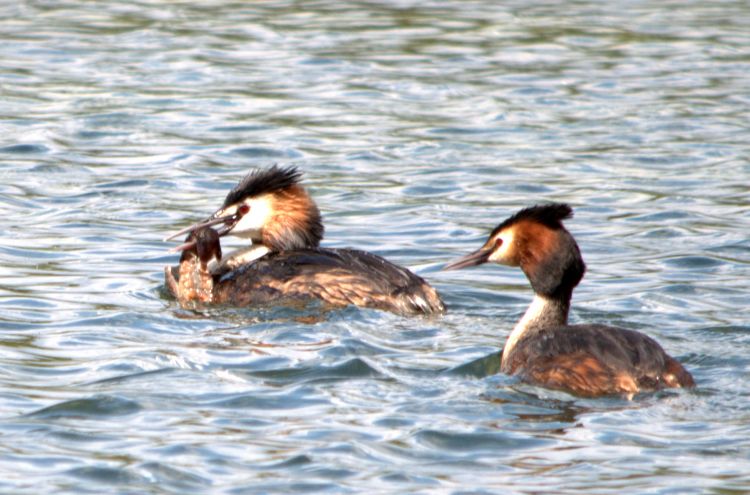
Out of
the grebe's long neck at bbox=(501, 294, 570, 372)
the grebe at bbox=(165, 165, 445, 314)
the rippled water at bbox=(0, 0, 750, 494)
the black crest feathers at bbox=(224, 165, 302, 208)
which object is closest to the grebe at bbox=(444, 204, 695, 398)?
the grebe's long neck at bbox=(501, 294, 570, 372)

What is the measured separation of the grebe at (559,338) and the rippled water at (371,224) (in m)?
0.10

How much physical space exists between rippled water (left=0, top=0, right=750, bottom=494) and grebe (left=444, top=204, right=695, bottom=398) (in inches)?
4.1

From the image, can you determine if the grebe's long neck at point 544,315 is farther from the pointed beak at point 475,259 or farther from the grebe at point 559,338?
the pointed beak at point 475,259

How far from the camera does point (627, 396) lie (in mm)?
7051

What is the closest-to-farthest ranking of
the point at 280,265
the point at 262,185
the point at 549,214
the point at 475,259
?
the point at 549,214, the point at 475,259, the point at 280,265, the point at 262,185

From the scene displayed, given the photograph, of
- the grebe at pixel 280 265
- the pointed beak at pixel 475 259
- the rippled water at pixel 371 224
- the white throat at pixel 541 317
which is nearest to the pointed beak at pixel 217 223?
the grebe at pixel 280 265

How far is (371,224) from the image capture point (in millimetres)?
11336

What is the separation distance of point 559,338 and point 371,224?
400 cm

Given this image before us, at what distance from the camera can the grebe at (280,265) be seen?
8.85 meters

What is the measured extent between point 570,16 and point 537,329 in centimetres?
1226

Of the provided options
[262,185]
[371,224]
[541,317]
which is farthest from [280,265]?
[371,224]

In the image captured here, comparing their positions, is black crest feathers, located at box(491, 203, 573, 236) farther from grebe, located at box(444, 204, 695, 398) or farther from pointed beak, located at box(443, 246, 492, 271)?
pointed beak, located at box(443, 246, 492, 271)

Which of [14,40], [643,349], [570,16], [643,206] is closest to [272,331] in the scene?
[643,349]

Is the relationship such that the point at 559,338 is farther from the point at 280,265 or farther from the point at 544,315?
the point at 280,265
